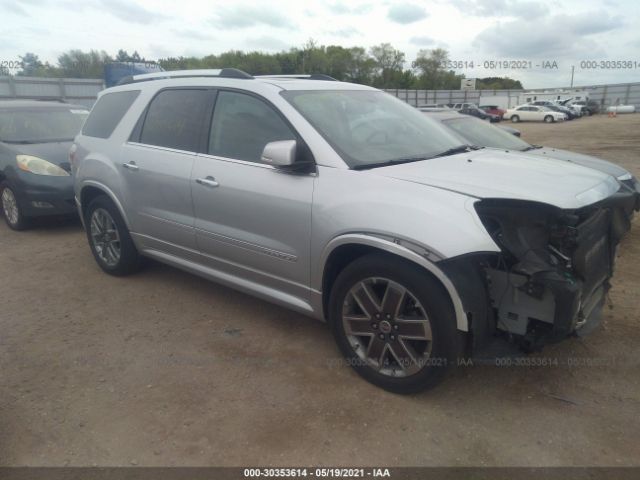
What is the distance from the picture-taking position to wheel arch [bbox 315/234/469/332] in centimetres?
253

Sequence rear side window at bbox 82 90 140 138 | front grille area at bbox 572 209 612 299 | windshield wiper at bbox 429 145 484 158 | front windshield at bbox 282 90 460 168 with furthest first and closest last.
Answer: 1. rear side window at bbox 82 90 140 138
2. windshield wiper at bbox 429 145 484 158
3. front windshield at bbox 282 90 460 168
4. front grille area at bbox 572 209 612 299

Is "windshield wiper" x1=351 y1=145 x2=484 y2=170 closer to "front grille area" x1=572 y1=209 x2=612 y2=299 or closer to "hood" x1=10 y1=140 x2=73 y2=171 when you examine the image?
"front grille area" x1=572 y1=209 x2=612 y2=299

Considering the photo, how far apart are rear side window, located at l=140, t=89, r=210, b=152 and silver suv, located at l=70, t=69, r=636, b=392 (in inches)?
0.5

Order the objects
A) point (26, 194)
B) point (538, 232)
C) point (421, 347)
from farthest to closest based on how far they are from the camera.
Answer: point (26, 194), point (421, 347), point (538, 232)

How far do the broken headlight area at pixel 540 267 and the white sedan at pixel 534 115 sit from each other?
133ft

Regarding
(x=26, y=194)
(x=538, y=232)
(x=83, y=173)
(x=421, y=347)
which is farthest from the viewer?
(x=26, y=194)

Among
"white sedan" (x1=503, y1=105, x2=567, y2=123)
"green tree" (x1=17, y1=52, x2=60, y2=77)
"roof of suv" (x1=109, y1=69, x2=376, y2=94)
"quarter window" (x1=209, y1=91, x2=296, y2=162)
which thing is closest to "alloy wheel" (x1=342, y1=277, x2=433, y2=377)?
"quarter window" (x1=209, y1=91, x2=296, y2=162)

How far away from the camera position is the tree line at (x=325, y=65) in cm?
5719

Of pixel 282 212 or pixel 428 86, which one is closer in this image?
pixel 282 212

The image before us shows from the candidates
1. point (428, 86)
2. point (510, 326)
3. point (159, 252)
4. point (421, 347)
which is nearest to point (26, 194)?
point (159, 252)

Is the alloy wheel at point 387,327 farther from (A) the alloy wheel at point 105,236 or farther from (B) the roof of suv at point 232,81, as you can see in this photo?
(A) the alloy wheel at point 105,236

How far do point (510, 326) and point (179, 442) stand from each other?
1.90 m

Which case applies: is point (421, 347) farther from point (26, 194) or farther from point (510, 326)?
point (26, 194)

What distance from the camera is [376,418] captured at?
2.70 m
